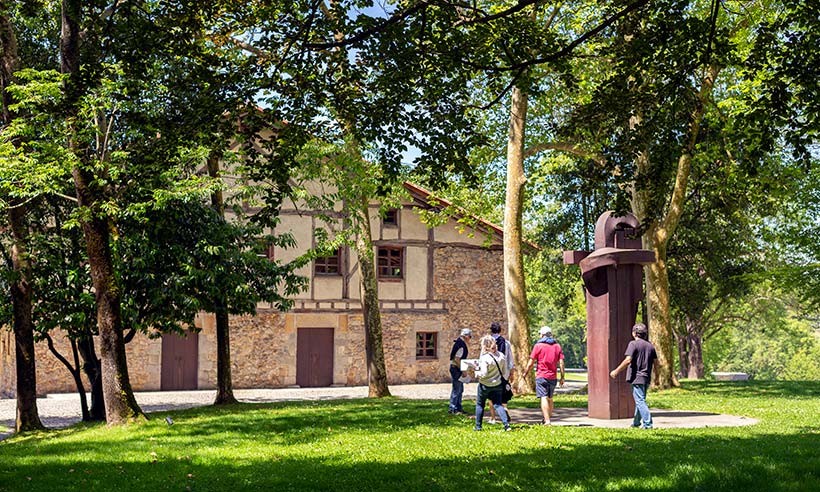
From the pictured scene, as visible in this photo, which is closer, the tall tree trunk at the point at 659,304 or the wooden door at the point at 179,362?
the tall tree trunk at the point at 659,304

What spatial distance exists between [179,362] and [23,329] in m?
14.0

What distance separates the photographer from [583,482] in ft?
27.1

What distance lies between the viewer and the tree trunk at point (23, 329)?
1784 cm

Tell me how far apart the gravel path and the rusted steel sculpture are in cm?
1093

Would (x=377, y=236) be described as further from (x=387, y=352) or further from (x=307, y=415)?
(x=307, y=415)

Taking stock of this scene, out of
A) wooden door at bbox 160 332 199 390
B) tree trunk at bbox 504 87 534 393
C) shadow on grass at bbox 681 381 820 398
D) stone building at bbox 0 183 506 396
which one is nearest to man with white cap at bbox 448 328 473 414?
tree trunk at bbox 504 87 534 393

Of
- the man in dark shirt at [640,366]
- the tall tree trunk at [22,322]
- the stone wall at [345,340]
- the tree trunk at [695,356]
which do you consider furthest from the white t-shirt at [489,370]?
the tree trunk at [695,356]

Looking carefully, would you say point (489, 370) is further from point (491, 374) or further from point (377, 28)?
point (377, 28)

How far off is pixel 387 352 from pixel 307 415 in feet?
58.7

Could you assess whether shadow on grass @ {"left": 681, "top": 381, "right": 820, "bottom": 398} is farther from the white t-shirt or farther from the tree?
the tree

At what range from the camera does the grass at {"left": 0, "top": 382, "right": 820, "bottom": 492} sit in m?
8.47

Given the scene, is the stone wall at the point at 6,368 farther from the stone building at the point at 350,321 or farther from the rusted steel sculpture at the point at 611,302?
the rusted steel sculpture at the point at 611,302

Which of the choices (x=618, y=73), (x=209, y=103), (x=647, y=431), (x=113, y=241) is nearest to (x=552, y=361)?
(x=647, y=431)

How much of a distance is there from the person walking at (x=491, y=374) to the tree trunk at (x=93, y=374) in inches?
413
